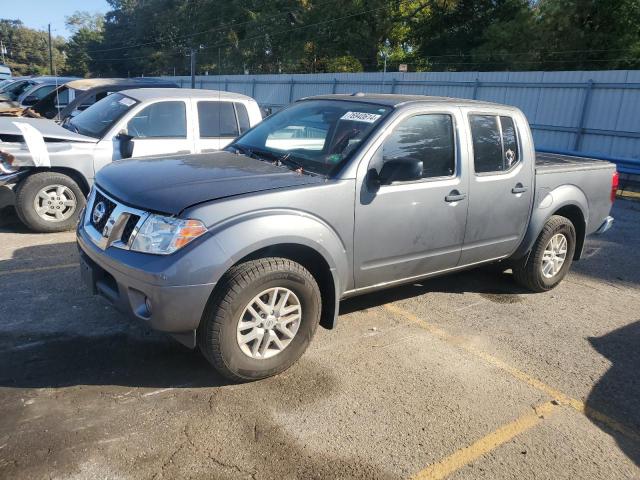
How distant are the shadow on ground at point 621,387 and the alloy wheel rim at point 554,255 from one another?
0.94 metres

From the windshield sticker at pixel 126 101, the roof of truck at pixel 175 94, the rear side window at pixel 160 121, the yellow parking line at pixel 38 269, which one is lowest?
the yellow parking line at pixel 38 269

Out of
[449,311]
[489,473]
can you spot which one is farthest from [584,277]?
[489,473]

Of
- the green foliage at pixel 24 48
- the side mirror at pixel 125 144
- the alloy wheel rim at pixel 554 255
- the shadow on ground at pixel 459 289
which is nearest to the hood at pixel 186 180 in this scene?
the shadow on ground at pixel 459 289

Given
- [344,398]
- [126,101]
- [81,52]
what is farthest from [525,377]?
[81,52]

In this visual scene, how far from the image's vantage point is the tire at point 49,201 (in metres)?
6.33

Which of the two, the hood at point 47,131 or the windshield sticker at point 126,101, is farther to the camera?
the windshield sticker at point 126,101

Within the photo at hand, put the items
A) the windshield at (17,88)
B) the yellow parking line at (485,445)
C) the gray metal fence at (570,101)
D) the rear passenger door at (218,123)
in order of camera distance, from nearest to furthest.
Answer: the yellow parking line at (485,445)
the rear passenger door at (218,123)
the gray metal fence at (570,101)
the windshield at (17,88)

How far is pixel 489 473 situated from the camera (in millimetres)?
2855

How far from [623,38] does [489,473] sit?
90.0 feet

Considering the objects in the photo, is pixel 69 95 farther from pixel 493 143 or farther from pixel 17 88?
pixel 493 143

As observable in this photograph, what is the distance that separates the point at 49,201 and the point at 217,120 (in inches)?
94.2

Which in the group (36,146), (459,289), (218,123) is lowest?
(459,289)

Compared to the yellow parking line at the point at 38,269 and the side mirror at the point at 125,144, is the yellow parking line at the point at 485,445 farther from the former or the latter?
the side mirror at the point at 125,144

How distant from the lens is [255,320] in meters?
3.42
